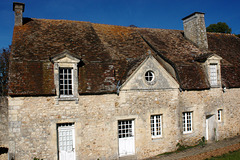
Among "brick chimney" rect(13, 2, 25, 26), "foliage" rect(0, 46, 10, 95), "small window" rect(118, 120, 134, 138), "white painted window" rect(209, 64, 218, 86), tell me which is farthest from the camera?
"foliage" rect(0, 46, 10, 95)

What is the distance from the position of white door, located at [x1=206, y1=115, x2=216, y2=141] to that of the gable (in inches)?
161

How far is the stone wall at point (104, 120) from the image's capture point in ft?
33.5

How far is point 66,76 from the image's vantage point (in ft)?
38.1

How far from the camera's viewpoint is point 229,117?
15.6 metres

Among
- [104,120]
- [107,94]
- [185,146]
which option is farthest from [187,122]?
[107,94]

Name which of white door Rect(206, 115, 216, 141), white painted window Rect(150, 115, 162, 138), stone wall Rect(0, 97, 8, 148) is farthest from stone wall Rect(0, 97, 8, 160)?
white door Rect(206, 115, 216, 141)

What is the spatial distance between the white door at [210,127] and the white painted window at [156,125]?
4241 millimetres

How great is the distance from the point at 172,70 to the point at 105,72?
190 inches

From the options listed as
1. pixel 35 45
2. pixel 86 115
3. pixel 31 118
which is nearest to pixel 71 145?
pixel 86 115

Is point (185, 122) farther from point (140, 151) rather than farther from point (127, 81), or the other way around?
point (127, 81)

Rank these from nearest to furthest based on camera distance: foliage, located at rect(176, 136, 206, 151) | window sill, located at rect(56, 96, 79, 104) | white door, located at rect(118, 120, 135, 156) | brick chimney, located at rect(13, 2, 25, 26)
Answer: window sill, located at rect(56, 96, 79, 104), white door, located at rect(118, 120, 135, 156), foliage, located at rect(176, 136, 206, 151), brick chimney, located at rect(13, 2, 25, 26)

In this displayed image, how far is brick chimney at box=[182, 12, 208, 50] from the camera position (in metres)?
17.4

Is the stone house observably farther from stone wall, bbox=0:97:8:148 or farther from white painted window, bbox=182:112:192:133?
stone wall, bbox=0:97:8:148

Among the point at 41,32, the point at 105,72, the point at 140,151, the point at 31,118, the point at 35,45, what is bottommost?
the point at 140,151
